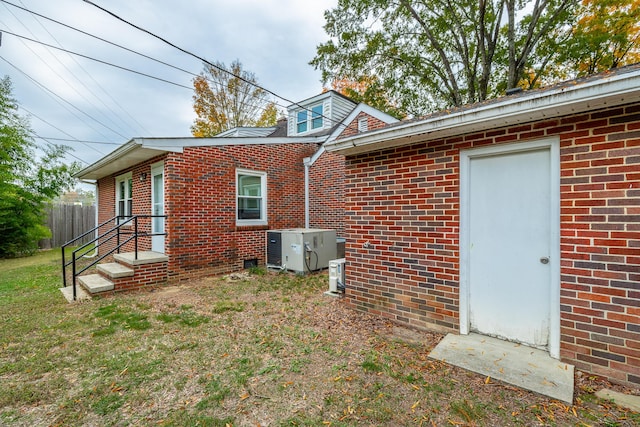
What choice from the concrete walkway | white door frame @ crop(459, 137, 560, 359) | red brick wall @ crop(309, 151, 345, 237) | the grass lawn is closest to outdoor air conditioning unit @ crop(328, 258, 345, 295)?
the grass lawn

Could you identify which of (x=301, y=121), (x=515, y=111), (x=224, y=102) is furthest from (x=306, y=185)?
(x=224, y=102)

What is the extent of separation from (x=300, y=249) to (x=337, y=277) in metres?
1.90

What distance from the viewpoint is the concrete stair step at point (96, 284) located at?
5140 millimetres

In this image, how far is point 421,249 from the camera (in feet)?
11.7

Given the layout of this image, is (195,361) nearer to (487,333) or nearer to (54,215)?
(487,333)

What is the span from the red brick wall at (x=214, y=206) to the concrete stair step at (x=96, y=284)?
1.12 metres

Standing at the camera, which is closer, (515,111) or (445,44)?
(515,111)

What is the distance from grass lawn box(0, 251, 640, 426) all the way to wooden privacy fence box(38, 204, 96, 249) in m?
10.7

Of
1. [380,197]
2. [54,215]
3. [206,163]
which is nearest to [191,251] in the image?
[206,163]

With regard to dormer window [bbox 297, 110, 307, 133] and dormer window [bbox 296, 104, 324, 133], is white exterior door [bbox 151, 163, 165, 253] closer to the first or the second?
dormer window [bbox 296, 104, 324, 133]

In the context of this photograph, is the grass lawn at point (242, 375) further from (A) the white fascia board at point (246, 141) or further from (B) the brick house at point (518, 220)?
(A) the white fascia board at point (246, 141)

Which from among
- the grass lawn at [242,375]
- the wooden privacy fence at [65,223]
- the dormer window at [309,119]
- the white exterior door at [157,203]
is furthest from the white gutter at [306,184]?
the wooden privacy fence at [65,223]

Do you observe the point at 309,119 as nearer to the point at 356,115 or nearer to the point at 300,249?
the point at 356,115

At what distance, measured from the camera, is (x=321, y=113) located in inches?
468
